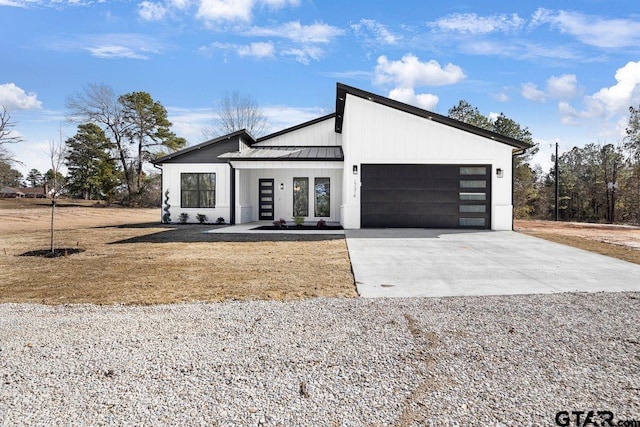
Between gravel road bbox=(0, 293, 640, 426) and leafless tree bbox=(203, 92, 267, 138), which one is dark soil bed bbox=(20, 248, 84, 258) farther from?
leafless tree bbox=(203, 92, 267, 138)

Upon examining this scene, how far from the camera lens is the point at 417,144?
13.4 m

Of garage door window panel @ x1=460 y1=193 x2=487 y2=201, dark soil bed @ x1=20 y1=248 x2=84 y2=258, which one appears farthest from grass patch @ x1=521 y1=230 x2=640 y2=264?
dark soil bed @ x1=20 y1=248 x2=84 y2=258

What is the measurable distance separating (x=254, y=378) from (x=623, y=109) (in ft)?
115

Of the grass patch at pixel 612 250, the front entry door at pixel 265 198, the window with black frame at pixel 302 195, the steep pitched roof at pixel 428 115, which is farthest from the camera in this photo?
the front entry door at pixel 265 198

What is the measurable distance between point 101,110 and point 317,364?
1426 inches

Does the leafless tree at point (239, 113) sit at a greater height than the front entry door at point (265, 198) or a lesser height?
greater

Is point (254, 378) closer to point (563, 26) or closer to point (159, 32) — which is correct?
point (159, 32)

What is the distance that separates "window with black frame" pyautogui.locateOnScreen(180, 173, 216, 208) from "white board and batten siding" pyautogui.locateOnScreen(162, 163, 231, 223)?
0.54 feet

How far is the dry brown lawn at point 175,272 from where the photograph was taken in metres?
4.78

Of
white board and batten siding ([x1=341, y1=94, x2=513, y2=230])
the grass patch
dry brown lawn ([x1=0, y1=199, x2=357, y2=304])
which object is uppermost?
white board and batten siding ([x1=341, y1=94, x2=513, y2=230])

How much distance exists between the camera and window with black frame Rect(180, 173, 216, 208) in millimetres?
16172

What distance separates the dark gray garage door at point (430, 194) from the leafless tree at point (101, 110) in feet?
88.4

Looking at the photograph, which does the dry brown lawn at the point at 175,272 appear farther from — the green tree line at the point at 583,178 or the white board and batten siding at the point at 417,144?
the green tree line at the point at 583,178

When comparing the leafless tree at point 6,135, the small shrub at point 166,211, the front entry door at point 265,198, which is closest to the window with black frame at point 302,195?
the front entry door at point 265,198
